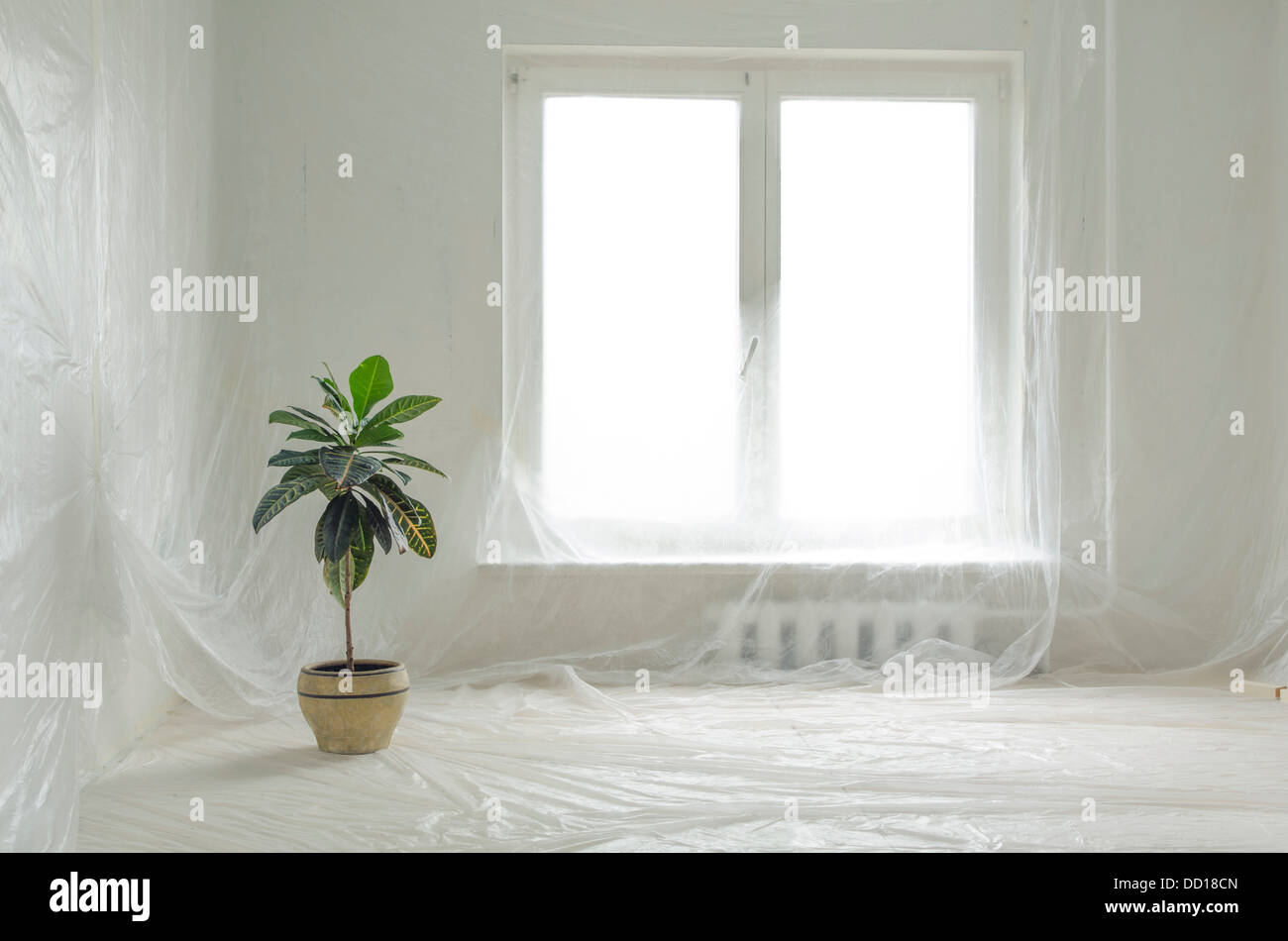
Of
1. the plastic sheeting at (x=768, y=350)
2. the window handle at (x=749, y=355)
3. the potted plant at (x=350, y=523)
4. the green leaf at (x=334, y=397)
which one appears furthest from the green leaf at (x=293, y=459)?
the window handle at (x=749, y=355)

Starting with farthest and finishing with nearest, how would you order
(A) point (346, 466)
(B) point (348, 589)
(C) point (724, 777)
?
1. (B) point (348, 589)
2. (A) point (346, 466)
3. (C) point (724, 777)

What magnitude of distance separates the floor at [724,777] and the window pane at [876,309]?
0.62 metres

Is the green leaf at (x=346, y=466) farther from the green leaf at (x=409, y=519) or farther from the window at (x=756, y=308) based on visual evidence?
the window at (x=756, y=308)

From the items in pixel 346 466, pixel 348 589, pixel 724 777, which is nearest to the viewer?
pixel 724 777

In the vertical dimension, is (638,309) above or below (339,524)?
above

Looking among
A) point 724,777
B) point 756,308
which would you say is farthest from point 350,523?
point 756,308

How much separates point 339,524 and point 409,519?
153 millimetres

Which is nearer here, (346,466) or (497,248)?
(346,466)

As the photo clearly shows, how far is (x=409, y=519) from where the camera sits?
2.43 metres

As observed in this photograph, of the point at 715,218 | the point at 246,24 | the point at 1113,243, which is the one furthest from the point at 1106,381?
the point at 246,24

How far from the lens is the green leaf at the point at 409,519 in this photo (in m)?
2.42

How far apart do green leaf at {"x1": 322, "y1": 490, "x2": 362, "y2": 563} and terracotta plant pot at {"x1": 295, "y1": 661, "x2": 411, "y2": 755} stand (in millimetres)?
263

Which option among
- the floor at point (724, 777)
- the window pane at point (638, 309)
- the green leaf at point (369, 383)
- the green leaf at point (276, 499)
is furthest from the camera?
the window pane at point (638, 309)

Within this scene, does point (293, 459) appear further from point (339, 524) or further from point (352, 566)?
point (352, 566)
